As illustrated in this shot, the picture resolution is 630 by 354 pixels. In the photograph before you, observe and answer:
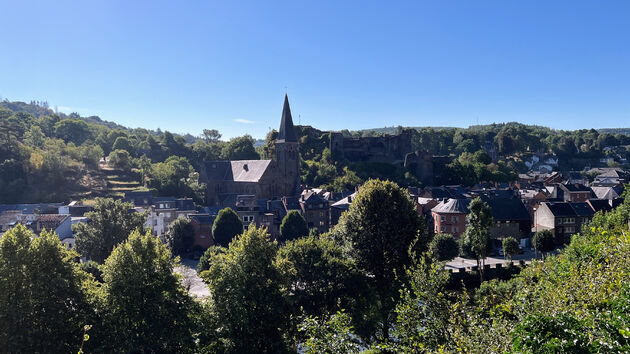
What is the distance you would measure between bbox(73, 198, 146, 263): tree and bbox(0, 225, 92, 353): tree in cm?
2010

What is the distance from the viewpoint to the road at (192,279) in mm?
37706

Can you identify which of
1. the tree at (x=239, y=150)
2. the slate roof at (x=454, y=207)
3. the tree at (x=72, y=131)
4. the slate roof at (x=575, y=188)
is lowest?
the slate roof at (x=454, y=207)

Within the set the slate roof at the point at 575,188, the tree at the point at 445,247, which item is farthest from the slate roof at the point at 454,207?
the slate roof at the point at 575,188

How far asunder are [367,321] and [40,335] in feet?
47.1

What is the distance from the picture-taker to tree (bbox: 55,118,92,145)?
119375 mm

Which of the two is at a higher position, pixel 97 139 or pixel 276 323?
pixel 97 139

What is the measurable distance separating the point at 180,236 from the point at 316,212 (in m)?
18.3

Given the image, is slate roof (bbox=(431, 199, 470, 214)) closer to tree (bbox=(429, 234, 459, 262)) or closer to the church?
tree (bbox=(429, 234, 459, 262))

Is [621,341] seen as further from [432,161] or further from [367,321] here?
[432,161]

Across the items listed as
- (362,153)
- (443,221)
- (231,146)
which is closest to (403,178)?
(362,153)

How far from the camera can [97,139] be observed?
118312mm

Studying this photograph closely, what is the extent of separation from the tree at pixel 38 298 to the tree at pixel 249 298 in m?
5.72

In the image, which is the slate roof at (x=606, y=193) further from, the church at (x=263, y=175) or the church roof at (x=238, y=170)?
the church roof at (x=238, y=170)

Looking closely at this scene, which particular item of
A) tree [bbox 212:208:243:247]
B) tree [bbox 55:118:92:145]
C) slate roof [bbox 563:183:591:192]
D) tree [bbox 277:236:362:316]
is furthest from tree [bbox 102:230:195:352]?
tree [bbox 55:118:92:145]
